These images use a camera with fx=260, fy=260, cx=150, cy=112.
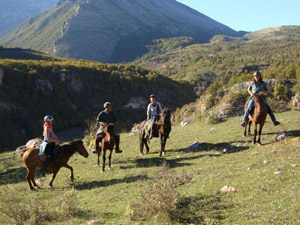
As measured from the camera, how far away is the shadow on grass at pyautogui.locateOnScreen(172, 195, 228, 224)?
16.6 feet

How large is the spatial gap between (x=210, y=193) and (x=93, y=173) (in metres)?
6.02

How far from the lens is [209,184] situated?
22.5ft

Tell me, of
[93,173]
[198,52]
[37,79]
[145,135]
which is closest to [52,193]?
[93,173]

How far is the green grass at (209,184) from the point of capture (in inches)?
200

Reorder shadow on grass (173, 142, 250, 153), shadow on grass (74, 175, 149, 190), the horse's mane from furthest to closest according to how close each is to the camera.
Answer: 1. shadow on grass (173, 142, 250, 153)
2. the horse's mane
3. shadow on grass (74, 175, 149, 190)

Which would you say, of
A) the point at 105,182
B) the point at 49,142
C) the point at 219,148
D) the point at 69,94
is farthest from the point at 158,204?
the point at 69,94

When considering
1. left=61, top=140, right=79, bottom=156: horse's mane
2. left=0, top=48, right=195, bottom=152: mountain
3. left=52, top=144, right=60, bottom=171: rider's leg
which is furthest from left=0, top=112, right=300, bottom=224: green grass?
left=0, top=48, right=195, bottom=152: mountain

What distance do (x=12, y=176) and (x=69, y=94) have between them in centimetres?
4979

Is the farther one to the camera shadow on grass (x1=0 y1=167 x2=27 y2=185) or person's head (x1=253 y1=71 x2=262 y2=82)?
shadow on grass (x1=0 y1=167 x2=27 y2=185)

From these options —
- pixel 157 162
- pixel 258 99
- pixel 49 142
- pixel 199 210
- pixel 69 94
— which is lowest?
pixel 157 162

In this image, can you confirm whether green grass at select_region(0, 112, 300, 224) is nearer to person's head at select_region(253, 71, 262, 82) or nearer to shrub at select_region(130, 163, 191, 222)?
shrub at select_region(130, 163, 191, 222)

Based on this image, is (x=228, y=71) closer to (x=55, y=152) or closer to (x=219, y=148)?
(x=219, y=148)

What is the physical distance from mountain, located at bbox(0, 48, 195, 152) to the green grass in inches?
1323

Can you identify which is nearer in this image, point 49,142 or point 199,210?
point 199,210
